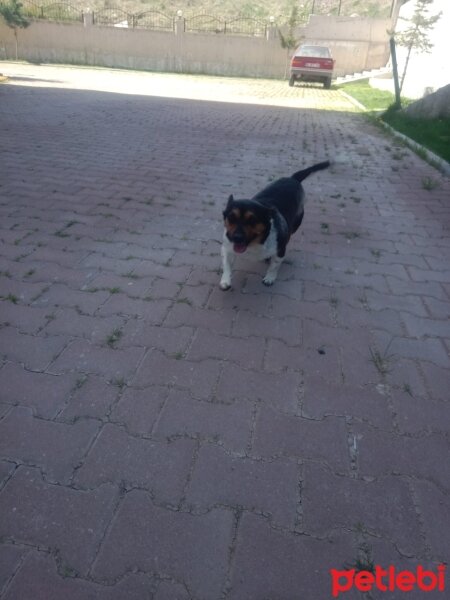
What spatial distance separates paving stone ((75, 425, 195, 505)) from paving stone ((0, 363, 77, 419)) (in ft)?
1.21

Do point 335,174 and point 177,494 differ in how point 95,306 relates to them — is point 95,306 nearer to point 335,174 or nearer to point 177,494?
point 177,494

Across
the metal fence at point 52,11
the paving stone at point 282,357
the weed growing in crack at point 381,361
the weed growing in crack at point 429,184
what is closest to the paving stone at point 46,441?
the paving stone at point 282,357

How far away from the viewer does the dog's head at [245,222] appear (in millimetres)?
3010

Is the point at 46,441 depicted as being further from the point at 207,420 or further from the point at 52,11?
the point at 52,11

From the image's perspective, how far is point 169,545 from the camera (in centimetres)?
163

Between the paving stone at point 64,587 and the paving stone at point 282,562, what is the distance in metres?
0.35

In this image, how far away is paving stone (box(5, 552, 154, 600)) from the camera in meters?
1.47

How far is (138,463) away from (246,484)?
526 millimetres

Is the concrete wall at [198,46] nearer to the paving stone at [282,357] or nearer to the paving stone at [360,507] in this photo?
the paving stone at [282,357]

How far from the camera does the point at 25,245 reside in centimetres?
389

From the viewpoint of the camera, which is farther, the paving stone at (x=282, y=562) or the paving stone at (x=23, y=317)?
the paving stone at (x=23, y=317)

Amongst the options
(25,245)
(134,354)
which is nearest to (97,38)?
(25,245)

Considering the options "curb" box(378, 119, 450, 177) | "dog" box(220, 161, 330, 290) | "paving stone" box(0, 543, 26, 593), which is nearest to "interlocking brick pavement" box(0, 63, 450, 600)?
"paving stone" box(0, 543, 26, 593)

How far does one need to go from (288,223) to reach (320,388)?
1.75 m
